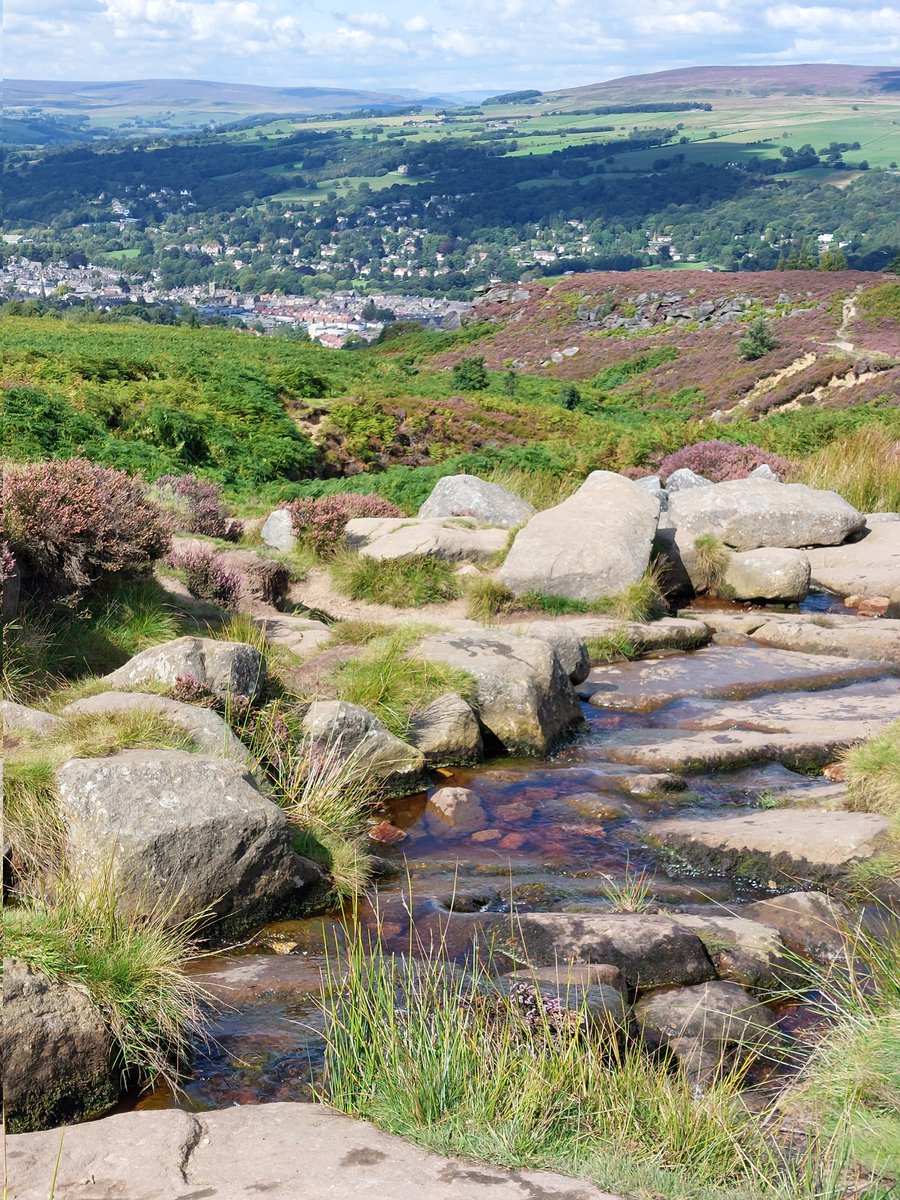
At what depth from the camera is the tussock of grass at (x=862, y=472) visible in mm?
17844

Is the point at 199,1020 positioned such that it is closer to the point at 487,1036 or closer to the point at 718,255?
the point at 487,1036

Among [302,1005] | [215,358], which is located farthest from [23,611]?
[215,358]

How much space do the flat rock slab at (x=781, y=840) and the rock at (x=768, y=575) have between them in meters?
6.47

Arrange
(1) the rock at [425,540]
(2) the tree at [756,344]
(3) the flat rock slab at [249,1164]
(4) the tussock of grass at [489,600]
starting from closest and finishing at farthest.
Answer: (3) the flat rock slab at [249,1164], (4) the tussock of grass at [489,600], (1) the rock at [425,540], (2) the tree at [756,344]

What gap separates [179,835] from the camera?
6.12m

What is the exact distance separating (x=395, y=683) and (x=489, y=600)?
350 cm

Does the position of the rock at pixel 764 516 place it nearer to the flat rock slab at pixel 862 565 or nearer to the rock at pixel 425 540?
the flat rock slab at pixel 862 565

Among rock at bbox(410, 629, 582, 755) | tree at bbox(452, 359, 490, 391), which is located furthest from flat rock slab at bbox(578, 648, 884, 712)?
tree at bbox(452, 359, 490, 391)

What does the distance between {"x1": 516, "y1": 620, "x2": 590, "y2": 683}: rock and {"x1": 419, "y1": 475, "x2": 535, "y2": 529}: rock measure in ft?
16.3

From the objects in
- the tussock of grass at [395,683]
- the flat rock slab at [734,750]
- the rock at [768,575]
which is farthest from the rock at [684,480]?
the tussock of grass at [395,683]

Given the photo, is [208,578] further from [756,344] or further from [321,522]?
[756,344]

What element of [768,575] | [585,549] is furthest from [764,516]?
[585,549]

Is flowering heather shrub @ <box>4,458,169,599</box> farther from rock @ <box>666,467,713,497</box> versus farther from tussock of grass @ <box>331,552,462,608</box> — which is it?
rock @ <box>666,467,713,497</box>

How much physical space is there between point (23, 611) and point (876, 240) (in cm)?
14158
